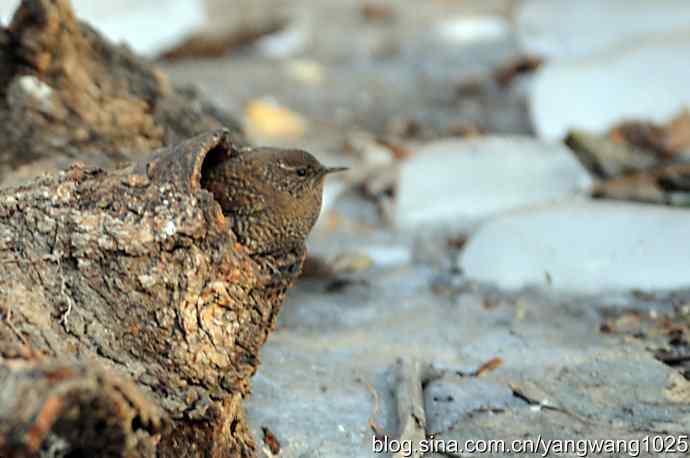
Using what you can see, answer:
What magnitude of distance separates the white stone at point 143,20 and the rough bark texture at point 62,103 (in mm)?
3665

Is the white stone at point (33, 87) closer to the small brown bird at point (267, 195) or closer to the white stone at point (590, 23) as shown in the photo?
the small brown bird at point (267, 195)

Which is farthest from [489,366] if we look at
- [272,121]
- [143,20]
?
[143,20]

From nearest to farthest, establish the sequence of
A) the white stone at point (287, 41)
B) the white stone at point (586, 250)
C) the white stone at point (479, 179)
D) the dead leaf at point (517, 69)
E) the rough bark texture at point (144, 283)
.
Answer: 1. the rough bark texture at point (144, 283)
2. the white stone at point (586, 250)
3. the white stone at point (479, 179)
4. the dead leaf at point (517, 69)
5. the white stone at point (287, 41)

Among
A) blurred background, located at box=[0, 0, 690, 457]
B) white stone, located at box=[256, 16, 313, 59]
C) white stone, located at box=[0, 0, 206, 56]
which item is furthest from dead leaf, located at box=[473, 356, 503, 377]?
white stone, located at box=[256, 16, 313, 59]

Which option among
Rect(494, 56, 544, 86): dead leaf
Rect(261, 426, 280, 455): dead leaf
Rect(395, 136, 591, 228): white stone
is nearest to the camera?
Rect(261, 426, 280, 455): dead leaf

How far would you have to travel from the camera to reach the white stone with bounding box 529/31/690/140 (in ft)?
22.0

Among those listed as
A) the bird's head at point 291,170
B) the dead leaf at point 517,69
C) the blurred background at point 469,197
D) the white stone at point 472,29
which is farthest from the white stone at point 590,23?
the bird's head at point 291,170

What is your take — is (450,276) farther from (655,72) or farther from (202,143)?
(655,72)

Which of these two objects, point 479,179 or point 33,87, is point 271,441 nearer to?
point 33,87

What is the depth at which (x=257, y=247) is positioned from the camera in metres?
3.06

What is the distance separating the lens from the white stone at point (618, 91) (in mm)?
6703

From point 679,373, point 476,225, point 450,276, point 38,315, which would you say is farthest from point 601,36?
point 38,315

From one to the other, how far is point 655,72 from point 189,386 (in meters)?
4.91

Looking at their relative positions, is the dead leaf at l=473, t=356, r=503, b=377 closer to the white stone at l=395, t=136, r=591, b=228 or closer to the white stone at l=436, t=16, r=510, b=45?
the white stone at l=395, t=136, r=591, b=228
